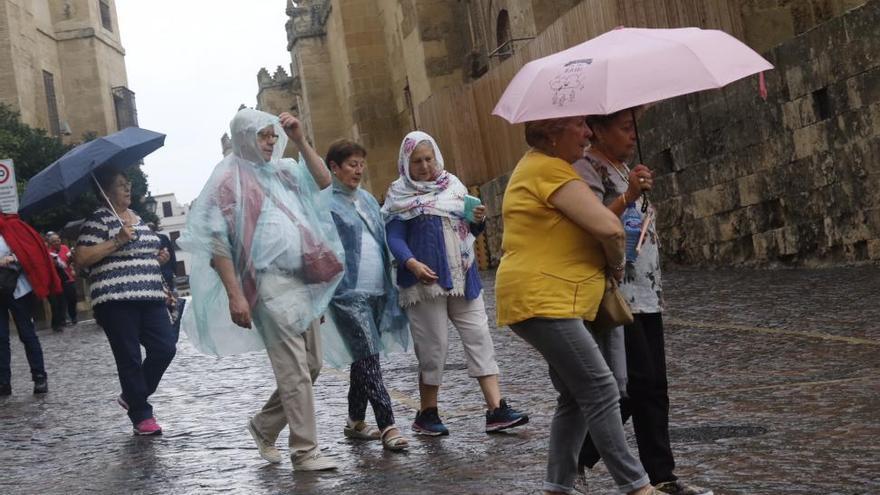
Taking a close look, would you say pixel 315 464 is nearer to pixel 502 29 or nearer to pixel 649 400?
pixel 649 400

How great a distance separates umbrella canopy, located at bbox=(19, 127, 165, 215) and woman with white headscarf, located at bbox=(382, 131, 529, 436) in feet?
6.33

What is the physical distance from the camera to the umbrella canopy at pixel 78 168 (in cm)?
869

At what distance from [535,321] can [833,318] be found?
5.76m

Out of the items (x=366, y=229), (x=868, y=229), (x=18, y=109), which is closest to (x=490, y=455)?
(x=366, y=229)

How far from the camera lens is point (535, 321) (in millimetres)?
4836

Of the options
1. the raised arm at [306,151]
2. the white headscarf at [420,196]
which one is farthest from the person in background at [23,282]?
the raised arm at [306,151]

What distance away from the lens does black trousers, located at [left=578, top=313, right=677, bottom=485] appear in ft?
16.9

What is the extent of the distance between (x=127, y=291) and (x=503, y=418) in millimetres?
2697

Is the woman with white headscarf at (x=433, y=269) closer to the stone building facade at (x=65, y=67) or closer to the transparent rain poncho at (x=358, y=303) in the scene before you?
the transparent rain poncho at (x=358, y=303)

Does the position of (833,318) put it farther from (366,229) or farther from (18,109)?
(18,109)

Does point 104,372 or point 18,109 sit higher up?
point 18,109

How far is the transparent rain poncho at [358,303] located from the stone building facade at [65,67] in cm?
5356

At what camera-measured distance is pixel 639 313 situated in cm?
520

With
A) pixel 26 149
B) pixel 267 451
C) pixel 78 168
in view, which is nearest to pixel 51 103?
pixel 26 149
